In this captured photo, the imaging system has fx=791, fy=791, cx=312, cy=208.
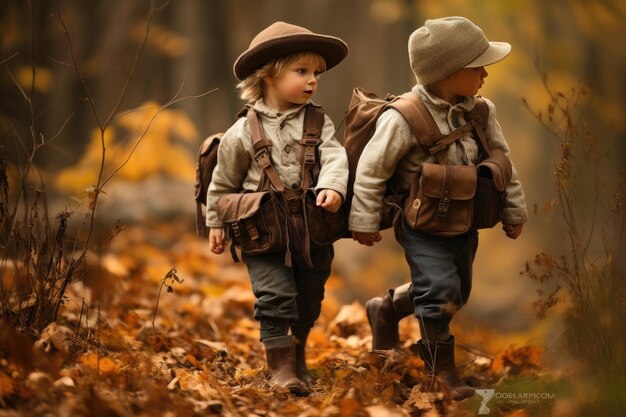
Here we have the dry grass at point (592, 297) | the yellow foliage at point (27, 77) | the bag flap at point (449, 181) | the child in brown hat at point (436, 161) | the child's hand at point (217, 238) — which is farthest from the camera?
the yellow foliage at point (27, 77)

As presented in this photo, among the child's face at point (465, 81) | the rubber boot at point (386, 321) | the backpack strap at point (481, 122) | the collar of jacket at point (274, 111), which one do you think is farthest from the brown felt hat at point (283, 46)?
the rubber boot at point (386, 321)

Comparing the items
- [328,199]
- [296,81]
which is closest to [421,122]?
[328,199]

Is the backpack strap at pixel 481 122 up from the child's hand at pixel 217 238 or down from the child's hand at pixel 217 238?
up

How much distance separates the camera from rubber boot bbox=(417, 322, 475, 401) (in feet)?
14.4

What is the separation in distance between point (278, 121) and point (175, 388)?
1621mm

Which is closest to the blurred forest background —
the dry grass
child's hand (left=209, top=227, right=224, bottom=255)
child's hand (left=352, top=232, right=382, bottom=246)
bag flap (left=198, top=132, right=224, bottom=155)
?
the dry grass

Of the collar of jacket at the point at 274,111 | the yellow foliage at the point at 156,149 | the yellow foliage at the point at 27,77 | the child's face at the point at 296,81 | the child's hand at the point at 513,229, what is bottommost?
the child's hand at the point at 513,229

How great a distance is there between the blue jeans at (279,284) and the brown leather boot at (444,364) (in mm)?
756

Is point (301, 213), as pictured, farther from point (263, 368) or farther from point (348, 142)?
point (263, 368)

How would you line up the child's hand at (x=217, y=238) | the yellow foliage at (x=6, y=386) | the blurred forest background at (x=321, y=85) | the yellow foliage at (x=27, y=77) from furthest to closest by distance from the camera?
the blurred forest background at (x=321, y=85), the yellow foliage at (x=27, y=77), the child's hand at (x=217, y=238), the yellow foliage at (x=6, y=386)

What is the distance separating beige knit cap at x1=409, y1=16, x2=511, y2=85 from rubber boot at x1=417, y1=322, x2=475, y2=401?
4.61 feet

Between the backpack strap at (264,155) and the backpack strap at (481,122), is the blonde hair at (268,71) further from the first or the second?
the backpack strap at (481,122)

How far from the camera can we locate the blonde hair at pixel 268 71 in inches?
180

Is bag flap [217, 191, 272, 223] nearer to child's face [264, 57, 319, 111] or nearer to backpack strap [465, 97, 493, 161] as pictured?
child's face [264, 57, 319, 111]
